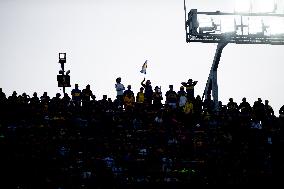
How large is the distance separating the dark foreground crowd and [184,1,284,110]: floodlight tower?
2.81m

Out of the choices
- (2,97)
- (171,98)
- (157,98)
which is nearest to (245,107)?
(171,98)

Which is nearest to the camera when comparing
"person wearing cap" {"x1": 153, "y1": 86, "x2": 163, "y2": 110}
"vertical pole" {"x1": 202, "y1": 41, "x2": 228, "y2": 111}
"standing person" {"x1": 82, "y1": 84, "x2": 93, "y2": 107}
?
"standing person" {"x1": 82, "y1": 84, "x2": 93, "y2": 107}

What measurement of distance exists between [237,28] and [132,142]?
24.2 feet

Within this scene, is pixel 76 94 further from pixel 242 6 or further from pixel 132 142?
pixel 242 6

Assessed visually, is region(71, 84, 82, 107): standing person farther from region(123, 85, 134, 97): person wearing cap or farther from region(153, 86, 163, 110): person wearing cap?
region(153, 86, 163, 110): person wearing cap

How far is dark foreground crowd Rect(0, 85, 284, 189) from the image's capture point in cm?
1364

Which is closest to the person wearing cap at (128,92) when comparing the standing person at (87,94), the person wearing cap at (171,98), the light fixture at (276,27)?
the standing person at (87,94)

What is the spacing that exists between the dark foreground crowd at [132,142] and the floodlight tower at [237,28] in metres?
2.81

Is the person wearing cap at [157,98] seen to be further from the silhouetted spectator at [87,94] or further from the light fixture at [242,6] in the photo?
the light fixture at [242,6]

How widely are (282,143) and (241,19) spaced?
18.5 ft

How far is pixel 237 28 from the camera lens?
19.4 m

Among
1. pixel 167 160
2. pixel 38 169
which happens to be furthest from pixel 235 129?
pixel 38 169

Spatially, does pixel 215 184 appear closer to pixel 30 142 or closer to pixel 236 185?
pixel 236 185

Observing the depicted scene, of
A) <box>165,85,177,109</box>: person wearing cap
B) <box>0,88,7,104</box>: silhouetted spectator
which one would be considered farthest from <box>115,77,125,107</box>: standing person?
<box>0,88,7,104</box>: silhouetted spectator
